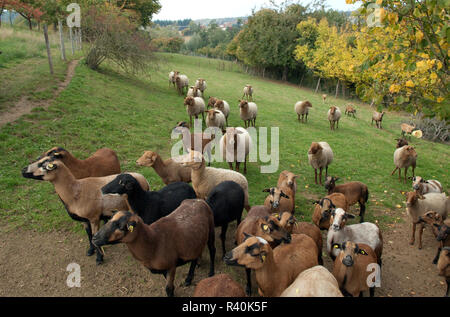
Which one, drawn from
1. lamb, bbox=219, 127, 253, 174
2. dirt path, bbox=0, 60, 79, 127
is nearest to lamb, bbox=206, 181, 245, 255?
lamb, bbox=219, 127, 253, 174

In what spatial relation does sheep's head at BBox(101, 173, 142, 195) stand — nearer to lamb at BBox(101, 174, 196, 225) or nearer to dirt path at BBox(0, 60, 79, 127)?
lamb at BBox(101, 174, 196, 225)

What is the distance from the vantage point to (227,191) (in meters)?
5.89

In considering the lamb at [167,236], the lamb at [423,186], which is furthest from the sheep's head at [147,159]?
the lamb at [423,186]

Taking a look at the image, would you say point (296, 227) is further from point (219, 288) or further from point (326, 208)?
point (219, 288)

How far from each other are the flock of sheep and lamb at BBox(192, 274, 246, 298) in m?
0.01

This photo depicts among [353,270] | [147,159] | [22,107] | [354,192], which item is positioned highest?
[22,107]

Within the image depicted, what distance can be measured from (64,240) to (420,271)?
25.1 ft

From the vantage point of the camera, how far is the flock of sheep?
12.6 feet

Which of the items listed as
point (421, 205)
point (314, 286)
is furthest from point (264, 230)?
point (421, 205)

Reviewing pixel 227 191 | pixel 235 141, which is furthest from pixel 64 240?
pixel 235 141

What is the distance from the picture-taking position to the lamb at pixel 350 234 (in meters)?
5.24

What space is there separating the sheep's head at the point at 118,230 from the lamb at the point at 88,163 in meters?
3.02

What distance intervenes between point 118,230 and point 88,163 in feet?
11.2

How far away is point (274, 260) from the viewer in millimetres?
4211
